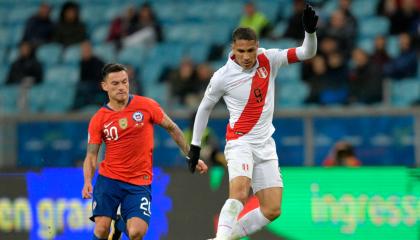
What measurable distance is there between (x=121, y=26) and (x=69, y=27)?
35.7 inches

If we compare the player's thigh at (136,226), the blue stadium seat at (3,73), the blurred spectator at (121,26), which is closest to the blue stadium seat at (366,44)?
the blurred spectator at (121,26)

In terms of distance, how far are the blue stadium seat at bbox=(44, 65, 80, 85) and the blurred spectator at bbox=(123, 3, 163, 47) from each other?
A: 108 centimetres

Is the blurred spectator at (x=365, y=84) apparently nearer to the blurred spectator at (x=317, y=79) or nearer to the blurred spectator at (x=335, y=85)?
the blurred spectator at (x=335, y=85)

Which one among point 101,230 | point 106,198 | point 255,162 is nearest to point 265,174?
point 255,162

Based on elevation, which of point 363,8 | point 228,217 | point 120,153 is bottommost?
point 228,217

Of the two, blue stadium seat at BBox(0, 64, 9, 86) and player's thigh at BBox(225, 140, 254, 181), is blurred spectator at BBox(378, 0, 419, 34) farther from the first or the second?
player's thigh at BBox(225, 140, 254, 181)

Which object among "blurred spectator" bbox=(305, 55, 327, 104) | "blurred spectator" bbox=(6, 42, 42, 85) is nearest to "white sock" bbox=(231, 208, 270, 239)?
"blurred spectator" bbox=(305, 55, 327, 104)

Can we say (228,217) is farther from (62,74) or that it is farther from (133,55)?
(62,74)

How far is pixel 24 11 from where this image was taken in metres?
19.1

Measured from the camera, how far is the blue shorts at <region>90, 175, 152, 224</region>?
30.7 ft

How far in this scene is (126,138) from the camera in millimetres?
9414

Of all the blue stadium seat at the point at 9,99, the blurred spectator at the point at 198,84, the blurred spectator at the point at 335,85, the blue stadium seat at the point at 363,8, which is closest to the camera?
the blurred spectator at the point at 335,85

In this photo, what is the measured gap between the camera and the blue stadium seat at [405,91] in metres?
14.2

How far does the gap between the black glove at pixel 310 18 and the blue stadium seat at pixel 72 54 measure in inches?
351
